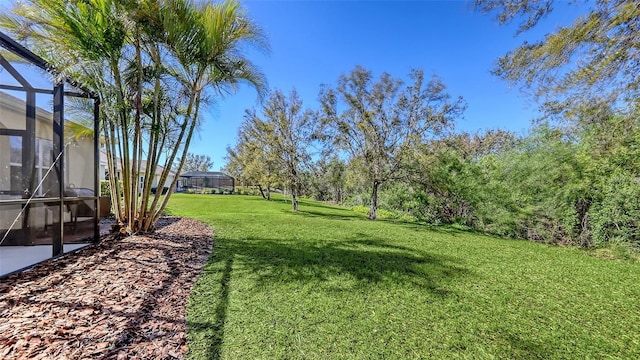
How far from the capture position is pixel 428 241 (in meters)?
6.60

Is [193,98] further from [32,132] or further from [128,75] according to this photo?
[32,132]

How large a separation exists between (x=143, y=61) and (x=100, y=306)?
15.3 feet

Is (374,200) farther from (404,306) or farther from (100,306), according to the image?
(100,306)

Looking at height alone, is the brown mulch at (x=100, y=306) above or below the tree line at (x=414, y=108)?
below

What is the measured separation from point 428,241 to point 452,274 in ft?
9.12

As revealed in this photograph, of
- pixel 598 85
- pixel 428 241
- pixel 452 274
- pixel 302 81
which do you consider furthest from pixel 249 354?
pixel 302 81

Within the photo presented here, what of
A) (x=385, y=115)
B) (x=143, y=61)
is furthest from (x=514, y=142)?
(x=143, y=61)

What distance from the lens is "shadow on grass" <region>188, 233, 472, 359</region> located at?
2.93 meters

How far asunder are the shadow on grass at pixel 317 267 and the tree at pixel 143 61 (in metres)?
2.45

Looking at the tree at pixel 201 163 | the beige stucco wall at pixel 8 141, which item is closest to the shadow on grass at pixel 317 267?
the beige stucco wall at pixel 8 141

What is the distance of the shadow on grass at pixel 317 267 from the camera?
9.60ft

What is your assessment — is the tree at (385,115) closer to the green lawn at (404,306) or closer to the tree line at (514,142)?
the tree line at (514,142)

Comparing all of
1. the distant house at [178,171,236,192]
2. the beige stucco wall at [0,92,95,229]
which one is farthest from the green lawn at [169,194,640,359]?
the distant house at [178,171,236,192]

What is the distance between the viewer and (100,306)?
2.40 m
